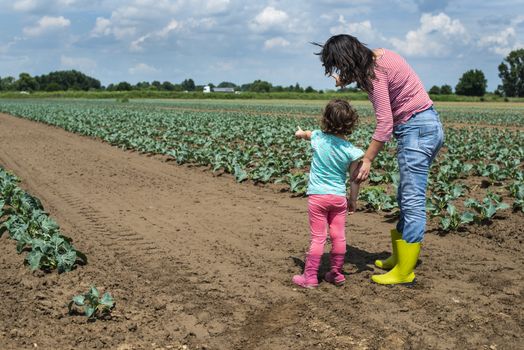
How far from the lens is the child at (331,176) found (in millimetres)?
4578

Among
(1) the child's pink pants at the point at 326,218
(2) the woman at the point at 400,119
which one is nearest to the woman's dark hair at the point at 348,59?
(2) the woman at the point at 400,119

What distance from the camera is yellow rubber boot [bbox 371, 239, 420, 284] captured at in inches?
193

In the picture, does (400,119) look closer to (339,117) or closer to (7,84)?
(339,117)

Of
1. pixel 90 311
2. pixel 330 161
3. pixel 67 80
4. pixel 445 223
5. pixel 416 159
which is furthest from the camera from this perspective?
pixel 67 80

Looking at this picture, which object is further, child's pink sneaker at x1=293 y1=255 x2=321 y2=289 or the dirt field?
child's pink sneaker at x1=293 y1=255 x2=321 y2=289

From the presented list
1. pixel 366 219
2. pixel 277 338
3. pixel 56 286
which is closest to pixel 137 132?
pixel 366 219

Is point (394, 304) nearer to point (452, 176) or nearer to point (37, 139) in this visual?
point (452, 176)

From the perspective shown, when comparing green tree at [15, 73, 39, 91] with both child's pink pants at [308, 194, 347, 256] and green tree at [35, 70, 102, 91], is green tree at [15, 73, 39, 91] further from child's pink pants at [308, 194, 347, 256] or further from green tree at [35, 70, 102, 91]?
child's pink pants at [308, 194, 347, 256]

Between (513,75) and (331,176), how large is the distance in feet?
369

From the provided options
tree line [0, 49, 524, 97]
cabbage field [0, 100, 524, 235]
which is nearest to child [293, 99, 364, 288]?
cabbage field [0, 100, 524, 235]

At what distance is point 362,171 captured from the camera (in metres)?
4.55

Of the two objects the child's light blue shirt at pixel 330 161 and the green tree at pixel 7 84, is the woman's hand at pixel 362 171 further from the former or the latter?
the green tree at pixel 7 84

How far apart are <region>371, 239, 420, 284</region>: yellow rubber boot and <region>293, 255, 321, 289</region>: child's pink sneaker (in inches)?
22.9

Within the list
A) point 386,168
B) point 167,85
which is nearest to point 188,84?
point 167,85
